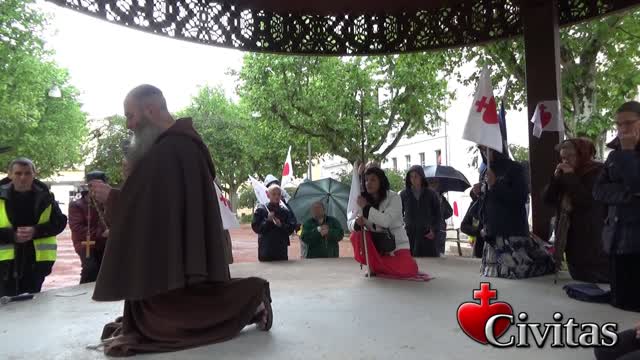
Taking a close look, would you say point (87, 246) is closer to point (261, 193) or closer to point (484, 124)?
point (261, 193)

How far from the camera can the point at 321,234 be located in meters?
8.52

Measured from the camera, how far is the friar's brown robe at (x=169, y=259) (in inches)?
144

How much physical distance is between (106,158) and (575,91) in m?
25.5

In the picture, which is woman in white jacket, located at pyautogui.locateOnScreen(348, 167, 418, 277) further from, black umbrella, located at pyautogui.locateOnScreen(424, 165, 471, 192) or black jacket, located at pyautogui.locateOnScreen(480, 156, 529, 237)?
black umbrella, located at pyautogui.locateOnScreen(424, 165, 471, 192)

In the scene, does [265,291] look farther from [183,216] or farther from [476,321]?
[476,321]

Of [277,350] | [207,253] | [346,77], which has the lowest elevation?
[277,350]

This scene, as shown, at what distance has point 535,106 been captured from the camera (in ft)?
23.2

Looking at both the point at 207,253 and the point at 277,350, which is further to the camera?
the point at 207,253

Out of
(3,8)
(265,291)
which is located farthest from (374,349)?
(3,8)

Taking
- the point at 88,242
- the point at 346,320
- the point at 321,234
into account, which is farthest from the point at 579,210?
the point at 88,242

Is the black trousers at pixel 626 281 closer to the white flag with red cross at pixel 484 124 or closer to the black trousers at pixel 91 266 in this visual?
Result: the white flag with red cross at pixel 484 124

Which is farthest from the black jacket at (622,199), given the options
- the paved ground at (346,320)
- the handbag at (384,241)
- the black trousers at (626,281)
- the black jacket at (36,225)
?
the black jacket at (36,225)

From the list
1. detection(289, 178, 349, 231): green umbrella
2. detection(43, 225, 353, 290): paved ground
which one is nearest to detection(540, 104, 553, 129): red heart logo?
detection(289, 178, 349, 231): green umbrella

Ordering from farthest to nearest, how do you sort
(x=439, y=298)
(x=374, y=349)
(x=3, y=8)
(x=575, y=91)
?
(x=3, y=8) → (x=575, y=91) → (x=439, y=298) → (x=374, y=349)
